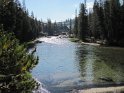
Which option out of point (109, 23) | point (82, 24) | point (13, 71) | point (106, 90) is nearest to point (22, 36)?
point (109, 23)

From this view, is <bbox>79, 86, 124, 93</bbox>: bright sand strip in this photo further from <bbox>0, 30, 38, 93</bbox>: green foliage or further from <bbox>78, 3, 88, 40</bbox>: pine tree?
<bbox>78, 3, 88, 40</bbox>: pine tree

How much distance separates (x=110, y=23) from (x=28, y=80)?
273 feet

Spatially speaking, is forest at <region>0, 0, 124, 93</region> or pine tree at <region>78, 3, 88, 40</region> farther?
pine tree at <region>78, 3, 88, 40</region>

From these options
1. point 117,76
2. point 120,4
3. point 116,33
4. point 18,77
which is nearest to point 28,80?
point 18,77

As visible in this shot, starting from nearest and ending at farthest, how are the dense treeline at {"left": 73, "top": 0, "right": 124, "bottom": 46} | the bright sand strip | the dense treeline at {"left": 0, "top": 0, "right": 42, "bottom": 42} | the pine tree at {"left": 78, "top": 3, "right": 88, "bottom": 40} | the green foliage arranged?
the green foliage, the dense treeline at {"left": 0, "top": 0, "right": 42, "bottom": 42}, the bright sand strip, the dense treeline at {"left": 73, "top": 0, "right": 124, "bottom": 46}, the pine tree at {"left": 78, "top": 3, "right": 88, "bottom": 40}

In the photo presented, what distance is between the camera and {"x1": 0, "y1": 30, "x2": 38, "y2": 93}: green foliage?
12.7 meters

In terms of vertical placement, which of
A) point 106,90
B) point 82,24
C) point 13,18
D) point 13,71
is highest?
point 13,18

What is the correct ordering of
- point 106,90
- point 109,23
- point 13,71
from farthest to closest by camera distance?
point 109,23, point 106,90, point 13,71

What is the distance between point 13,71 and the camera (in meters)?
13.2

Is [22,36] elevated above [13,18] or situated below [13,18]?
below

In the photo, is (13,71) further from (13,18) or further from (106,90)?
(13,18)

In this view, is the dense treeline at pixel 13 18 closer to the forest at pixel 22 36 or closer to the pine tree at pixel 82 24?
the forest at pixel 22 36

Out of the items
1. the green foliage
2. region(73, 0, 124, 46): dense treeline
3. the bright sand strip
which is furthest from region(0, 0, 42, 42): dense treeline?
region(73, 0, 124, 46): dense treeline

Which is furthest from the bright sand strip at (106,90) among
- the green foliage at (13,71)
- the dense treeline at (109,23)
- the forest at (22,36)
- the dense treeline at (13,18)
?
the dense treeline at (109,23)
